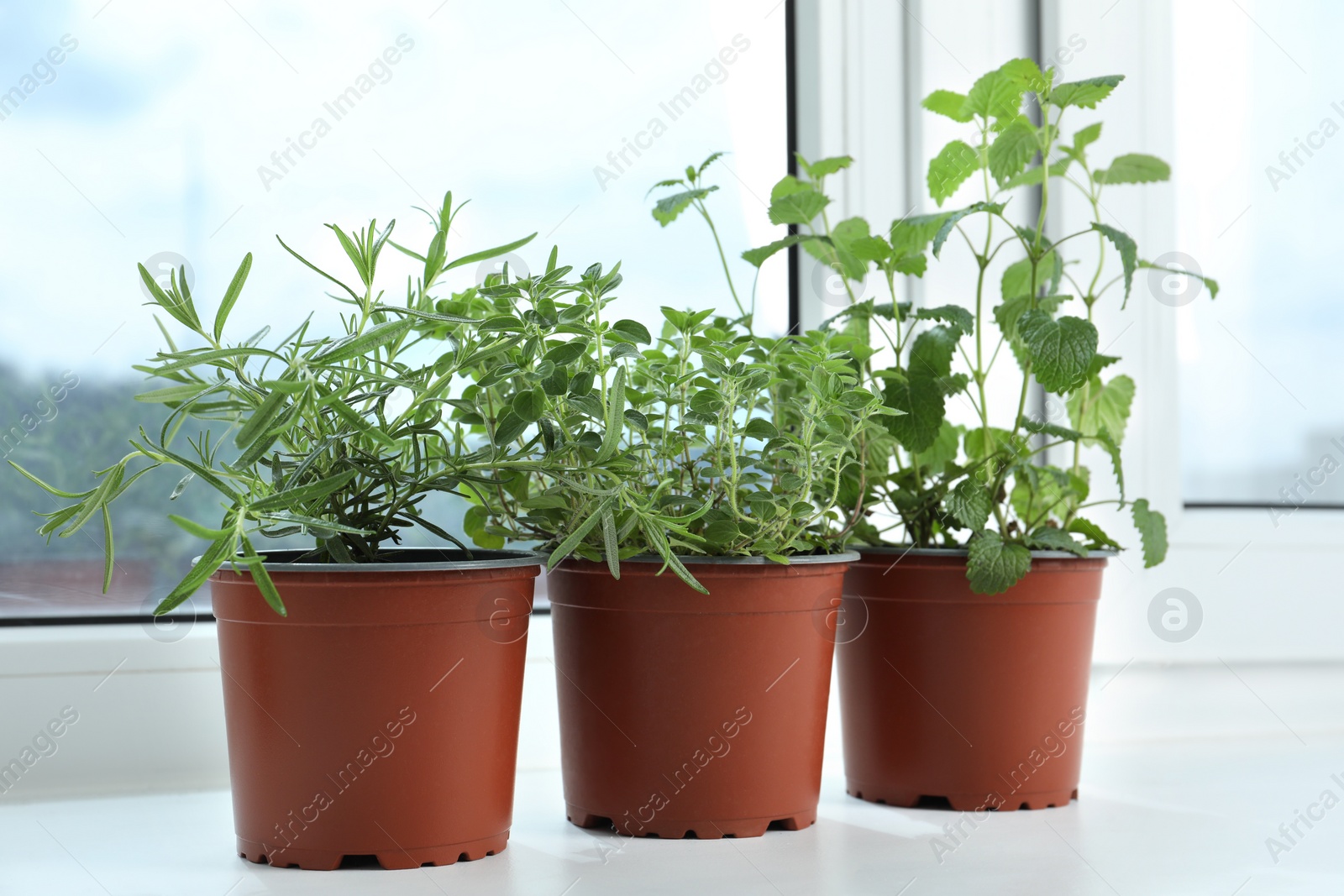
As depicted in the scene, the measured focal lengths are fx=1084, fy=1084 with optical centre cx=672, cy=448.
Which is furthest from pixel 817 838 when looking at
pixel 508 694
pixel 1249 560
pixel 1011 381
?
pixel 1249 560

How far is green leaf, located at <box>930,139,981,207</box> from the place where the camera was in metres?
1.02

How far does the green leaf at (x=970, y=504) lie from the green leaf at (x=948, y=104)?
1.18ft

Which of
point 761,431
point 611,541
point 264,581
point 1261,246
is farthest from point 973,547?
point 1261,246

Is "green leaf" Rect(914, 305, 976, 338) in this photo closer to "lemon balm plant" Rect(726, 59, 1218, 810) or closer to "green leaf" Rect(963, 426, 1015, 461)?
"lemon balm plant" Rect(726, 59, 1218, 810)

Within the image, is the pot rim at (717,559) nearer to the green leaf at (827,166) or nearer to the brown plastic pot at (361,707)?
the brown plastic pot at (361,707)

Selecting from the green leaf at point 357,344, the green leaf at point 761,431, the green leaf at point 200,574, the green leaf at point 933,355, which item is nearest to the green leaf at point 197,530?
the green leaf at point 200,574

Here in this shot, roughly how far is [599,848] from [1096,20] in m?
1.14

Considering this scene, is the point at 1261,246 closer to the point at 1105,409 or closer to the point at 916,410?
the point at 1105,409

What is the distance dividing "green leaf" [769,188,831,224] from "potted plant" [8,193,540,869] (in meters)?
0.36

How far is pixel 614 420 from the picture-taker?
29.2 inches

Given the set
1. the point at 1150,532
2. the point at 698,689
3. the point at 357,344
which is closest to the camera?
the point at 357,344

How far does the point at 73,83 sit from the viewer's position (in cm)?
103

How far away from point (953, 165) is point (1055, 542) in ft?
1.20

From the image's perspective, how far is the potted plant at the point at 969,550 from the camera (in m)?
0.92
